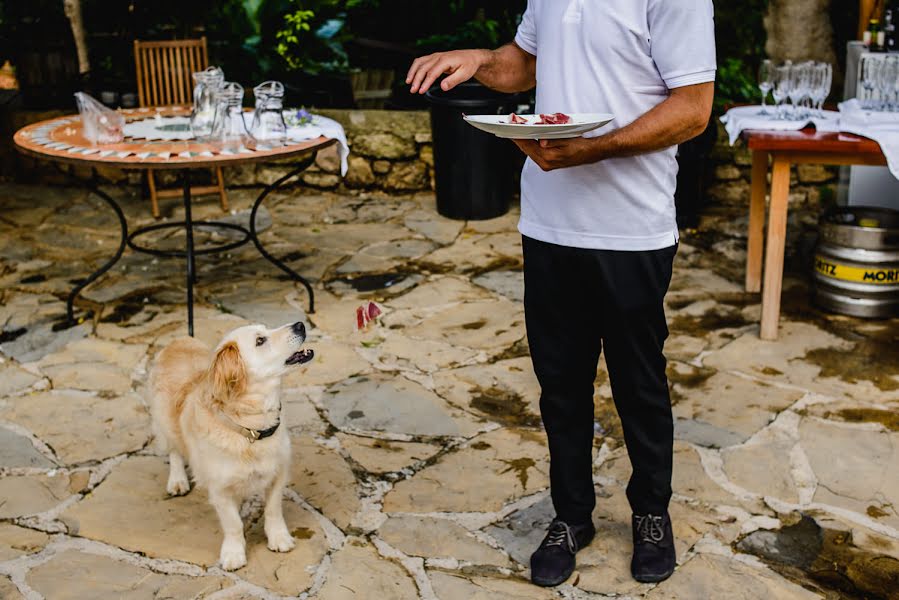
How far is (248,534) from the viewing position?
3488 mm

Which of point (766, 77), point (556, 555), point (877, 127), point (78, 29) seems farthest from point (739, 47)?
point (556, 555)

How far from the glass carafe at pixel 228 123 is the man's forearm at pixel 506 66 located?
2035 millimetres

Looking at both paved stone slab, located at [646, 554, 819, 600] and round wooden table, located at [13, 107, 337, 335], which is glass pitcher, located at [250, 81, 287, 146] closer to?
round wooden table, located at [13, 107, 337, 335]

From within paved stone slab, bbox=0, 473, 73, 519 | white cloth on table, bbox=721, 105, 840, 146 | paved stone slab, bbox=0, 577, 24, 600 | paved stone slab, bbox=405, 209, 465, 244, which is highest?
white cloth on table, bbox=721, 105, 840, 146

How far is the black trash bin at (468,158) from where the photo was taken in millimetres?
6828

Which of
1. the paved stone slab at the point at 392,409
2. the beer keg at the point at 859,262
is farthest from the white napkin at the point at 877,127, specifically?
the paved stone slab at the point at 392,409

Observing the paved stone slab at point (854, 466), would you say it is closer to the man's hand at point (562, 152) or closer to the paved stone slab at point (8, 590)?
the man's hand at point (562, 152)

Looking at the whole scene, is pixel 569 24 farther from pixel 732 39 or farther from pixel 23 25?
pixel 23 25

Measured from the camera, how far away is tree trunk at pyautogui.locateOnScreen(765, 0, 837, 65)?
7438mm


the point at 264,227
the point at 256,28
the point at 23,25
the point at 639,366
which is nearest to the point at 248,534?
the point at 639,366

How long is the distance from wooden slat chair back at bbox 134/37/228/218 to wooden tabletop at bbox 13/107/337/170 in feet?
5.83

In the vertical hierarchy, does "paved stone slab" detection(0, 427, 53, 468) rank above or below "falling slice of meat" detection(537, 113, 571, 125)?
below

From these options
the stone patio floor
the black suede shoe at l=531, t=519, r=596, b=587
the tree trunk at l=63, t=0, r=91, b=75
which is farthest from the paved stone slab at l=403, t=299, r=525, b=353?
the tree trunk at l=63, t=0, r=91, b=75

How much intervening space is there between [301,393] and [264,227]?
272 centimetres
